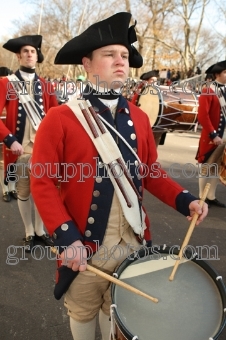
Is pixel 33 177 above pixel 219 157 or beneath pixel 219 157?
above

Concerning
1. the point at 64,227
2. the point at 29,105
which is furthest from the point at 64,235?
the point at 29,105

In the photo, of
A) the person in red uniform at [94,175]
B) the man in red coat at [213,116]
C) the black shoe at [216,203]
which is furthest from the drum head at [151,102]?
the person in red uniform at [94,175]

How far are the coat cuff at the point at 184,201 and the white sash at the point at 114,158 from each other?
0.68 ft

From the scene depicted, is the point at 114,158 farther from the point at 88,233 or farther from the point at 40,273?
the point at 40,273

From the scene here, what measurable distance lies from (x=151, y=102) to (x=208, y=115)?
1.09 metres

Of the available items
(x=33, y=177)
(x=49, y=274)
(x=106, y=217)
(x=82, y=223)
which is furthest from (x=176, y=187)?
(x=49, y=274)

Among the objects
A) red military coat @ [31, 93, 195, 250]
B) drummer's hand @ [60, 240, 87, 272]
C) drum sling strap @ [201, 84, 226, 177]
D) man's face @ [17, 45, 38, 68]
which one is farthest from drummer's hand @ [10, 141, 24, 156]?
drum sling strap @ [201, 84, 226, 177]

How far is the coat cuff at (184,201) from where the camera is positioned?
5.67 feet

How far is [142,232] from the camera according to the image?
177cm

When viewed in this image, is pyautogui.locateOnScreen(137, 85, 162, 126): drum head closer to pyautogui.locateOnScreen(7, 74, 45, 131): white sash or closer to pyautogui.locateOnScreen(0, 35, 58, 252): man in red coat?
pyautogui.locateOnScreen(0, 35, 58, 252): man in red coat

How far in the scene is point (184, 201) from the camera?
1740 mm

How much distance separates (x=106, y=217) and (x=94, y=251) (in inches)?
6.9

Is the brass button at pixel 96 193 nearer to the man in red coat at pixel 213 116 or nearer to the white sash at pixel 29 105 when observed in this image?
the white sash at pixel 29 105

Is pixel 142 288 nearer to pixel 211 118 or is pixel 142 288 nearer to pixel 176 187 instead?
pixel 176 187
